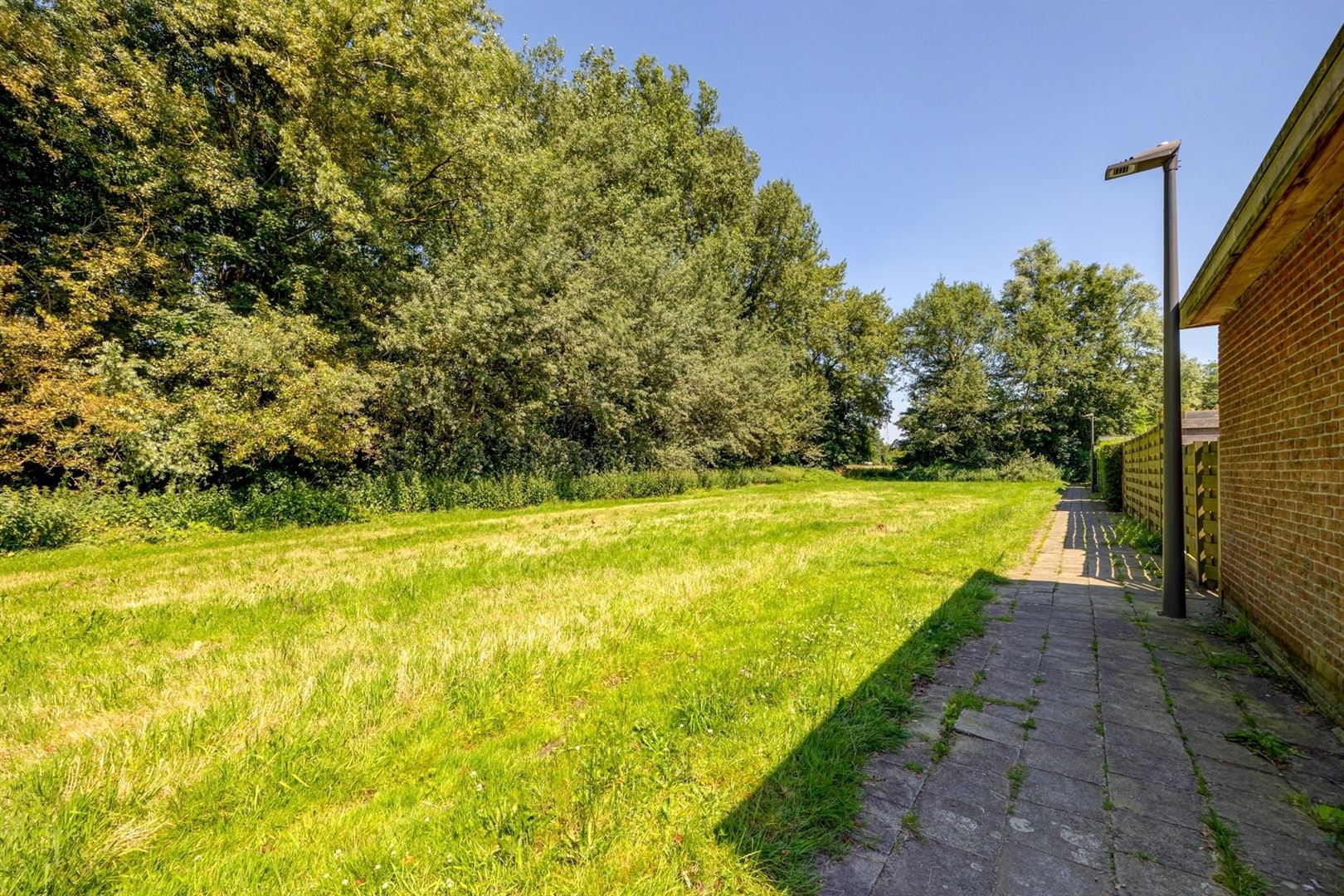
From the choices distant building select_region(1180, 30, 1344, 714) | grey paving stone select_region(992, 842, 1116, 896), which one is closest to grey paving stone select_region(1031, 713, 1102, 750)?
grey paving stone select_region(992, 842, 1116, 896)

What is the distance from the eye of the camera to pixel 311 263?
1312 cm

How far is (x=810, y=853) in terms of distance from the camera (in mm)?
1835

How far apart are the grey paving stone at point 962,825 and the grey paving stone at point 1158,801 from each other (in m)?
0.56

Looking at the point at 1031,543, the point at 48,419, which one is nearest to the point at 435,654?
the point at 1031,543

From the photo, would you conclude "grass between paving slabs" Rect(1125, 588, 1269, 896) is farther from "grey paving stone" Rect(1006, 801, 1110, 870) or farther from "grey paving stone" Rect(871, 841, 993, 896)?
"grey paving stone" Rect(871, 841, 993, 896)

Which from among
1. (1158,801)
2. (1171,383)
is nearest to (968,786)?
(1158,801)

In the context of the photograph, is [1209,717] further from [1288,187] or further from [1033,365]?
[1033,365]

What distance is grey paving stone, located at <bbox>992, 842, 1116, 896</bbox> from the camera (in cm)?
165

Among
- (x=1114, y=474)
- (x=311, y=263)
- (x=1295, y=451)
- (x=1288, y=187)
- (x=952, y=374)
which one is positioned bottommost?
(x=1114, y=474)

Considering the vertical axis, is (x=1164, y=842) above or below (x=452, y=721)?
above

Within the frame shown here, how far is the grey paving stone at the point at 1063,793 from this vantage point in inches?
80.9

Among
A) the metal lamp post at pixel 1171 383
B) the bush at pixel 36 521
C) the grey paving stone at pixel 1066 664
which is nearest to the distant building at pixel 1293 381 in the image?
the metal lamp post at pixel 1171 383

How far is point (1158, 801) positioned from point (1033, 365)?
1347 inches

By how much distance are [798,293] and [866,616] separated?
28.6m
